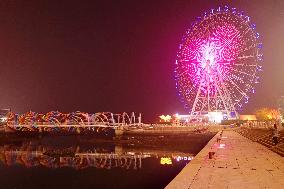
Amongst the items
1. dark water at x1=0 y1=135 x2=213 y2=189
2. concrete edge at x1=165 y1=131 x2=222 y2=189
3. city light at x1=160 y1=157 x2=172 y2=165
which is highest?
concrete edge at x1=165 y1=131 x2=222 y2=189

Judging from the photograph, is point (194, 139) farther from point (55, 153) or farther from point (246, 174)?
point (246, 174)

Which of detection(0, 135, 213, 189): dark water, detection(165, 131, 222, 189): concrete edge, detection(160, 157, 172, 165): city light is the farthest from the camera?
detection(160, 157, 172, 165): city light

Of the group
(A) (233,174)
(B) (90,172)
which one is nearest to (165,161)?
(B) (90,172)

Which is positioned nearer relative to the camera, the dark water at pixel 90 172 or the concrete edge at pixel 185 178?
the concrete edge at pixel 185 178

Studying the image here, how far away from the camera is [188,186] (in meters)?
17.2

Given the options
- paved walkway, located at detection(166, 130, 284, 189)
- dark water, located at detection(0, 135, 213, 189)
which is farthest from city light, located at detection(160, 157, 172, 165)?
paved walkway, located at detection(166, 130, 284, 189)

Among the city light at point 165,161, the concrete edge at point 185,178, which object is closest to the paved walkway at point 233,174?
the concrete edge at point 185,178

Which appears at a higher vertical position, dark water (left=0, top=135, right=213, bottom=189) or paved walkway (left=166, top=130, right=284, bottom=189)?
paved walkway (left=166, top=130, right=284, bottom=189)

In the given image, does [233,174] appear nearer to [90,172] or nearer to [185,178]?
[185,178]

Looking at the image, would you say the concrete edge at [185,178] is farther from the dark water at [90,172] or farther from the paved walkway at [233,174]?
the dark water at [90,172]

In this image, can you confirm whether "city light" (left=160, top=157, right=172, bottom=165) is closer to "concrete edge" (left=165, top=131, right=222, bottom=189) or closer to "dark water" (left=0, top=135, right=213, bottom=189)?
"dark water" (left=0, top=135, right=213, bottom=189)

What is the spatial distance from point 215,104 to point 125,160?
148 feet

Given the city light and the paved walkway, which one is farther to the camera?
the city light

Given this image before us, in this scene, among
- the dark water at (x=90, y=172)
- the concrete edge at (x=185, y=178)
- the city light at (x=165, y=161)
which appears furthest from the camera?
the city light at (x=165, y=161)
